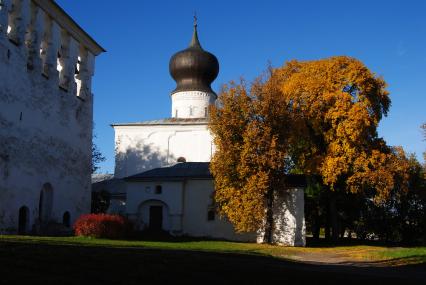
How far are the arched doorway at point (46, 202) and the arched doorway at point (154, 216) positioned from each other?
5.90m

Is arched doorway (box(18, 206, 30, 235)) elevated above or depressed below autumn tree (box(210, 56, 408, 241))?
below

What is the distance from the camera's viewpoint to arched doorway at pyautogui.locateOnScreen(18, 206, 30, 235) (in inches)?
917

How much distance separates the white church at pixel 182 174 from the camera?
1099 inches

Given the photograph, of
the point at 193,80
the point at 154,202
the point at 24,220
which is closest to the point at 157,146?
the point at 193,80

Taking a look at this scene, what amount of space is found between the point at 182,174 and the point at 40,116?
9356 millimetres

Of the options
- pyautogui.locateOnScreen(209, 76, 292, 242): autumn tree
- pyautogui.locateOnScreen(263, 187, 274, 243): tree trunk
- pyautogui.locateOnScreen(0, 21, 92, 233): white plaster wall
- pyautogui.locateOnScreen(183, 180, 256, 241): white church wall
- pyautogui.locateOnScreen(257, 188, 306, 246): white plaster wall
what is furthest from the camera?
pyautogui.locateOnScreen(183, 180, 256, 241): white church wall

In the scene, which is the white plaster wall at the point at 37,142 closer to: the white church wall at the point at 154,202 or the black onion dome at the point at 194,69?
the white church wall at the point at 154,202

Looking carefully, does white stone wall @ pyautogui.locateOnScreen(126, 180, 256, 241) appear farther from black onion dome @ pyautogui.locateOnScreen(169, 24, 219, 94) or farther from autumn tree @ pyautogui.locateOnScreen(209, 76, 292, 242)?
black onion dome @ pyautogui.locateOnScreen(169, 24, 219, 94)

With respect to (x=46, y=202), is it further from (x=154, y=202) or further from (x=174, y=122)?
(x=174, y=122)

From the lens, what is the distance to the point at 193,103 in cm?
3953

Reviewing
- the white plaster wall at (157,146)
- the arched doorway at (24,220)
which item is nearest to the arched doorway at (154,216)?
the arched doorway at (24,220)

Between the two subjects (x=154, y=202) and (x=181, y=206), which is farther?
(x=154, y=202)

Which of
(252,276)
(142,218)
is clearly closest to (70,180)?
(142,218)

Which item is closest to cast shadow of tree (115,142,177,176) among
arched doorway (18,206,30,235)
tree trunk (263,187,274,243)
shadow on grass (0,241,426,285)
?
tree trunk (263,187,274,243)
